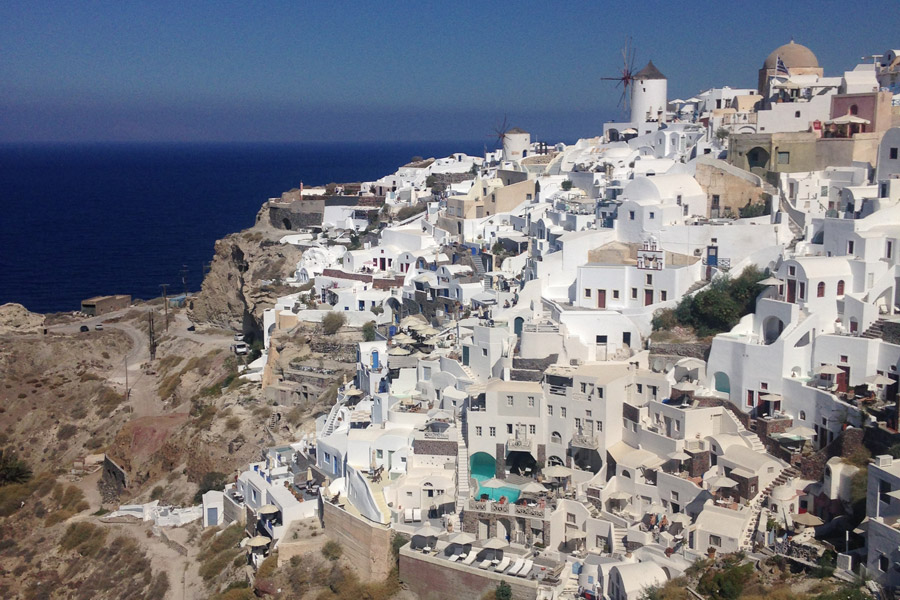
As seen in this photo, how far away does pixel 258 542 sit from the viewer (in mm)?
30281

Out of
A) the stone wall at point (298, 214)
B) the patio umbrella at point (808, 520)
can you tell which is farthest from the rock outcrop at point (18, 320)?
the patio umbrella at point (808, 520)

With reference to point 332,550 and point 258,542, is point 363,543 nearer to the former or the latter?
point 332,550

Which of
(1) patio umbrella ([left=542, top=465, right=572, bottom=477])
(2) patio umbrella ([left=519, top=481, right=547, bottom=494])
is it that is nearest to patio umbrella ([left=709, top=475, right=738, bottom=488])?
(1) patio umbrella ([left=542, top=465, right=572, bottom=477])

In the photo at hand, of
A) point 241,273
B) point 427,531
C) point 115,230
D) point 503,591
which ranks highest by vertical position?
point 241,273

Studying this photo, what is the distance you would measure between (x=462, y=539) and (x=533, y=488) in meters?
2.53

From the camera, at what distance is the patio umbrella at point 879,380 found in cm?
2575

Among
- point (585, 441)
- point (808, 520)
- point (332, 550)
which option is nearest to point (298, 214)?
point (332, 550)

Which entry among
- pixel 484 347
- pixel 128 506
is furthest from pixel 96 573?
pixel 484 347

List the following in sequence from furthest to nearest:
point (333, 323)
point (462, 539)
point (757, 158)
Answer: point (333, 323)
point (757, 158)
point (462, 539)

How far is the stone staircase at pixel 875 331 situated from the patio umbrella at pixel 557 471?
895cm

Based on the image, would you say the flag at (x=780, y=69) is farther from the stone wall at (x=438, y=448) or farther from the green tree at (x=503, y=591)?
the green tree at (x=503, y=591)

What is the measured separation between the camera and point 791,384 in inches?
1069

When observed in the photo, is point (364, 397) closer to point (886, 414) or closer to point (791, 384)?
point (791, 384)

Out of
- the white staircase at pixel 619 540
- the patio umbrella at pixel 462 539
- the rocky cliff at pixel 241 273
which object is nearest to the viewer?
the white staircase at pixel 619 540
